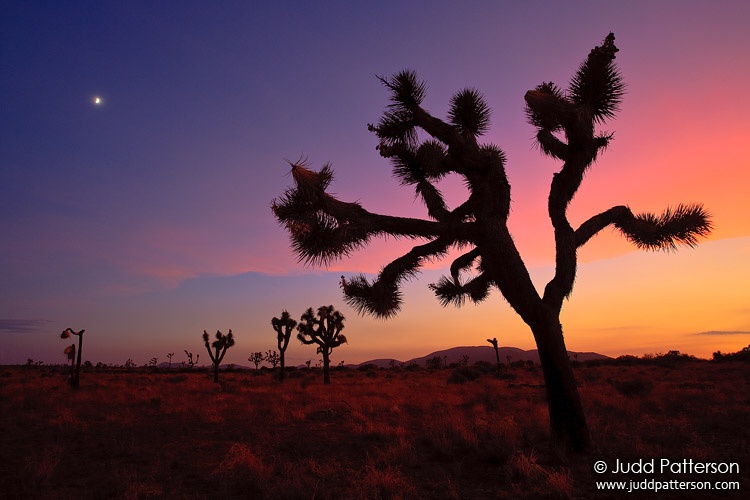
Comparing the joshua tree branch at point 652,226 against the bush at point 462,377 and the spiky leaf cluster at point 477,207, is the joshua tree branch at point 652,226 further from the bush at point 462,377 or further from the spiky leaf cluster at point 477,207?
the bush at point 462,377

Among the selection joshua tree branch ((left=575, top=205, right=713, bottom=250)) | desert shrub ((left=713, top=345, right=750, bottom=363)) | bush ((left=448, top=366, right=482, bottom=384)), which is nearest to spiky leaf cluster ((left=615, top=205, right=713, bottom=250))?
joshua tree branch ((left=575, top=205, right=713, bottom=250))

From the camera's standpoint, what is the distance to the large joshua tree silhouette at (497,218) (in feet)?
24.7

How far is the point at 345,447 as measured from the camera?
31.2 feet

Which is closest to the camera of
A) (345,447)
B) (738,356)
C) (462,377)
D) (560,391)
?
(560,391)

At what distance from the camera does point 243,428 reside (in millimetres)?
11797

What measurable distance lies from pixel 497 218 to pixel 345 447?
6015mm

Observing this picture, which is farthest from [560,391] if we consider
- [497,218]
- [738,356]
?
[738,356]

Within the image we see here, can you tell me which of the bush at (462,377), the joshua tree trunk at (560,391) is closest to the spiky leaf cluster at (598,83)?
the joshua tree trunk at (560,391)

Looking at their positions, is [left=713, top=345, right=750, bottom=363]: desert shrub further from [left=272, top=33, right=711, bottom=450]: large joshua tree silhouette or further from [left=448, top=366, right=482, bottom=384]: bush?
[left=272, top=33, right=711, bottom=450]: large joshua tree silhouette

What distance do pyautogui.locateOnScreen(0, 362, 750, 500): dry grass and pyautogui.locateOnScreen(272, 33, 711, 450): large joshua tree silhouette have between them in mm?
1643

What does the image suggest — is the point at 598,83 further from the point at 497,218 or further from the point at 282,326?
the point at 282,326

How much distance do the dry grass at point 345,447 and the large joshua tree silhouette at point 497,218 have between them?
1.64 m

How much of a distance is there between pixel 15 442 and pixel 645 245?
1499 cm

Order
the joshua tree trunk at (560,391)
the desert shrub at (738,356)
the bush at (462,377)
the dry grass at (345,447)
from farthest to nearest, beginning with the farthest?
the desert shrub at (738,356) → the bush at (462,377) → the joshua tree trunk at (560,391) → the dry grass at (345,447)
